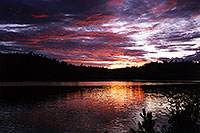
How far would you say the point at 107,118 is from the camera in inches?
1122

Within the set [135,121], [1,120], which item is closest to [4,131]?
[1,120]

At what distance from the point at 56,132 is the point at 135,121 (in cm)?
1144

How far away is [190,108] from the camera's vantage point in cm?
1402

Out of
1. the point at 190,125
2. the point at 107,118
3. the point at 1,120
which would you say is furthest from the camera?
the point at 107,118

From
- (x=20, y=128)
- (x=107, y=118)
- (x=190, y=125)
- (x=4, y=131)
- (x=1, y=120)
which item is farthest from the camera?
(x=107, y=118)

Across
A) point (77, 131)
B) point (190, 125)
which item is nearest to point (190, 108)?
point (190, 125)

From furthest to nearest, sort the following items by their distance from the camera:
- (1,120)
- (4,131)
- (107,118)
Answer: (107,118), (1,120), (4,131)

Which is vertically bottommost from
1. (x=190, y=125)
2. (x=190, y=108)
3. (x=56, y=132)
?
(x=56, y=132)

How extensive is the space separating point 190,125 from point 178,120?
86cm

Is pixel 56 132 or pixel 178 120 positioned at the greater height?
pixel 178 120

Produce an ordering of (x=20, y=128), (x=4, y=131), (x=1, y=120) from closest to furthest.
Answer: (x=4, y=131) → (x=20, y=128) → (x=1, y=120)

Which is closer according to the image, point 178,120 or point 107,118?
point 178,120

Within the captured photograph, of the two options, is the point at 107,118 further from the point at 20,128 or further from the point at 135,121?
the point at 20,128

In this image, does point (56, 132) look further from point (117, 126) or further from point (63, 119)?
point (117, 126)
